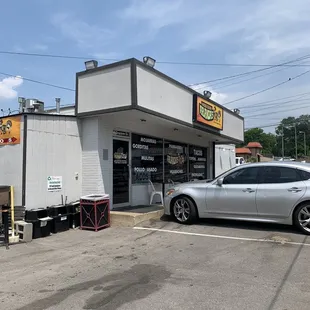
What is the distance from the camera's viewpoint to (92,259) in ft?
21.3

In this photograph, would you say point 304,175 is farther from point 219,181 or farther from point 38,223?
point 38,223

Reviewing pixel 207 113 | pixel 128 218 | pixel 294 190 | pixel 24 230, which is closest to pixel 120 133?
pixel 128 218

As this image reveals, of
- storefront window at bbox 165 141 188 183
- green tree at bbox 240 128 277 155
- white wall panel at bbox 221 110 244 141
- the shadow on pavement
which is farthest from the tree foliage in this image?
the shadow on pavement

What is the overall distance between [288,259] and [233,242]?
150cm

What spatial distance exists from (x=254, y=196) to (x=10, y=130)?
20.8ft

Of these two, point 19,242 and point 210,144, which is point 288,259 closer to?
point 19,242

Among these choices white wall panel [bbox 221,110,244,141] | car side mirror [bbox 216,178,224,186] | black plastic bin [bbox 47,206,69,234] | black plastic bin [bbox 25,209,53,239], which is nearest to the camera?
black plastic bin [bbox 25,209,53,239]

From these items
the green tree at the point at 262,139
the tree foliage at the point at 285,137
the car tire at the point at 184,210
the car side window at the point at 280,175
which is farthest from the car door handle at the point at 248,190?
the green tree at the point at 262,139

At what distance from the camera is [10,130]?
9.48 m

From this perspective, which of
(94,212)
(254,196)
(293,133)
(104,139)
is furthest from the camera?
(293,133)

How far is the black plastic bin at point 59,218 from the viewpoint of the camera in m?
8.94

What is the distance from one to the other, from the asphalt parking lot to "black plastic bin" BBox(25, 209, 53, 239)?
253 millimetres

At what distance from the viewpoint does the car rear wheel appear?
9.39 metres

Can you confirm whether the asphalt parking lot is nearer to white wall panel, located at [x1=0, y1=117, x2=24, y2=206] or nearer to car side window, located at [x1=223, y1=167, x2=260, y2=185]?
car side window, located at [x1=223, y1=167, x2=260, y2=185]
